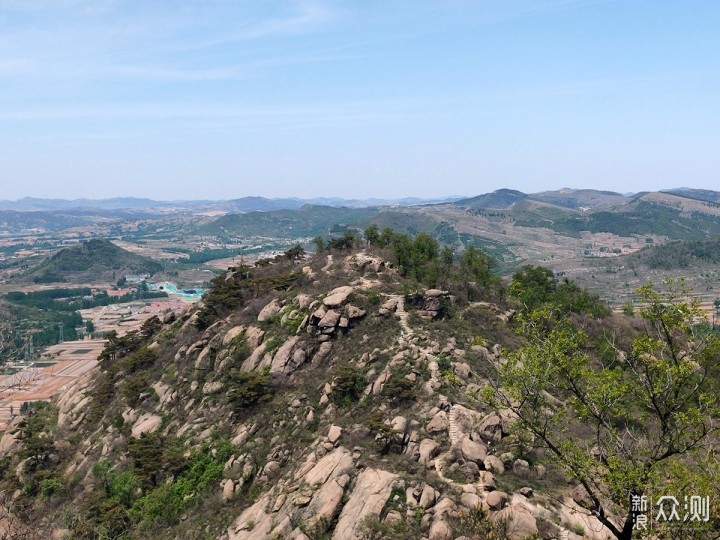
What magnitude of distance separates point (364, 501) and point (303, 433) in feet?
40.2

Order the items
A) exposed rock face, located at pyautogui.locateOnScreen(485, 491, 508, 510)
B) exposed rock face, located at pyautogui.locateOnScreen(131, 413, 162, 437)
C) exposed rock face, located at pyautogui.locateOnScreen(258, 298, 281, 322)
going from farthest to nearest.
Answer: exposed rock face, located at pyautogui.locateOnScreen(258, 298, 281, 322) < exposed rock face, located at pyautogui.locateOnScreen(131, 413, 162, 437) < exposed rock face, located at pyautogui.locateOnScreen(485, 491, 508, 510)

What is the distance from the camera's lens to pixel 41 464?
5538 cm

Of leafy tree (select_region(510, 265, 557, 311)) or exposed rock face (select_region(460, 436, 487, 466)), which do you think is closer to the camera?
exposed rock face (select_region(460, 436, 487, 466))

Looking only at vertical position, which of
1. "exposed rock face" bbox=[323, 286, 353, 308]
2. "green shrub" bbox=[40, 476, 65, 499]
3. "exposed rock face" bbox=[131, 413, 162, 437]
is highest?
"exposed rock face" bbox=[323, 286, 353, 308]

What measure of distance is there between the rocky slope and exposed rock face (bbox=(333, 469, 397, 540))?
0.10 metres

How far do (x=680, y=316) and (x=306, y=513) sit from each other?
77.8 feet

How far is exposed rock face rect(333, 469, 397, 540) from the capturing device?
1127 inches

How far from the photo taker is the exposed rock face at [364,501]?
2862cm

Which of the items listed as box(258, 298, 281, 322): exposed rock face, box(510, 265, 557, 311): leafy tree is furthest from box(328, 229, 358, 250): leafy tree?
box(510, 265, 557, 311): leafy tree

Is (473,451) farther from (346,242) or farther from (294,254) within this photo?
(294,254)

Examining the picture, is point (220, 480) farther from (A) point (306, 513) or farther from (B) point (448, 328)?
(B) point (448, 328)

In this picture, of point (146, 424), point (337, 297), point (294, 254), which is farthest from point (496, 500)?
point (294, 254)

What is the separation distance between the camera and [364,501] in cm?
2992

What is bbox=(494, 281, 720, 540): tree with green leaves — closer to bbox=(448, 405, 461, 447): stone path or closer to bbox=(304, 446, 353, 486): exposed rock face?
bbox=(448, 405, 461, 447): stone path
